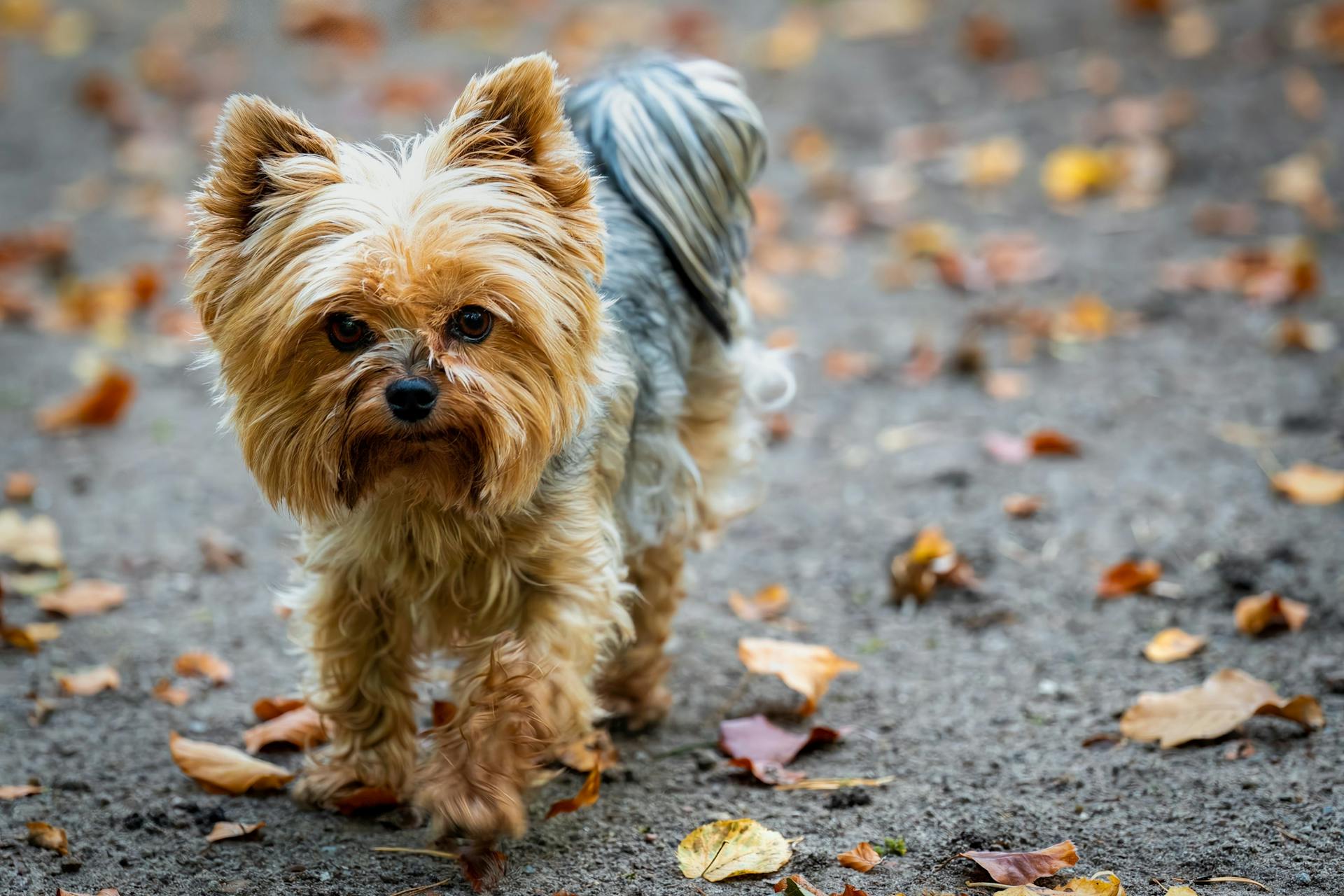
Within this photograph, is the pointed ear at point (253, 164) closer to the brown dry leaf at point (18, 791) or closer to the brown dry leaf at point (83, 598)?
the brown dry leaf at point (18, 791)

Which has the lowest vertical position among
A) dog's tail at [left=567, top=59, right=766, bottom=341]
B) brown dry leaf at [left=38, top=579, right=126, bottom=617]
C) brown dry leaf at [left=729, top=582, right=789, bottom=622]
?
brown dry leaf at [left=729, top=582, right=789, bottom=622]

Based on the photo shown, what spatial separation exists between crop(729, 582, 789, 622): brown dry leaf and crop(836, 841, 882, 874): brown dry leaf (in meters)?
1.48

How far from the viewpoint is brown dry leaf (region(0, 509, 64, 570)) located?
475 centimetres

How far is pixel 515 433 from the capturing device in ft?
9.99

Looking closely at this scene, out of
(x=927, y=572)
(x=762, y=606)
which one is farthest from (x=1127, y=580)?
(x=762, y=606)

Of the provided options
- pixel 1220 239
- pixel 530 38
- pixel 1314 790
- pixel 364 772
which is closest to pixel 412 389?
pixel 364 772

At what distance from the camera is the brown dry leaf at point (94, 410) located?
5.90 meters

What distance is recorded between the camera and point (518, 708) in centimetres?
322

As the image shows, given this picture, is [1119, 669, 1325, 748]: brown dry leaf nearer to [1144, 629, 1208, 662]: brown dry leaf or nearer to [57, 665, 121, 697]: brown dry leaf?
[1144, 629, 1208, 662]: brown dry leaf

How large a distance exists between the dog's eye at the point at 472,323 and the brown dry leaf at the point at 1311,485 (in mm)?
3285

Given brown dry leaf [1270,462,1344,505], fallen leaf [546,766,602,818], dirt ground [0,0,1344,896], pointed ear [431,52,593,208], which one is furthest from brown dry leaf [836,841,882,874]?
brown dry leaf [1270,462,1344,505]

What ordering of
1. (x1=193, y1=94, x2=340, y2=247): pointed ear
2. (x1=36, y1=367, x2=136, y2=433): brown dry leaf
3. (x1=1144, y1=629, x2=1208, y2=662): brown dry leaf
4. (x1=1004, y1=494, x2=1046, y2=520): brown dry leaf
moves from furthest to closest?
(x1=36, y1=367, x2=136, y2=433): brown dry leaf → (x1=1004, y1=494, x2=1046, y2=520): brown dry leaf → (x1=1144, y1=629, x2=1208, y2=662): brown dry leaf → (x1=193, y1=94, x2=340, y2=247): pointed ear

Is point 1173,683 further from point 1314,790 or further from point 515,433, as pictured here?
point 515,433

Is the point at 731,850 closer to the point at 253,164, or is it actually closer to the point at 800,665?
the point at 800,665
